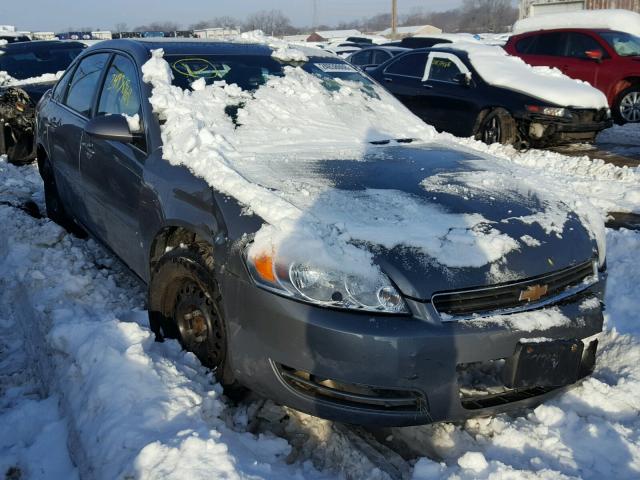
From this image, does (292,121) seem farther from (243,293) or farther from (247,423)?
(247,423)

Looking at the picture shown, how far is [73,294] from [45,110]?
1969mm

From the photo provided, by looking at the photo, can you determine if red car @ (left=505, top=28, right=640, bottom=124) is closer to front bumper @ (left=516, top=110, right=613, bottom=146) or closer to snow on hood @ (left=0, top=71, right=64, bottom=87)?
front bumper @ (left=516, top=110, right=613, bottom=146)

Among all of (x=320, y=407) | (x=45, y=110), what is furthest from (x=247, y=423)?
(x=45, y=110)

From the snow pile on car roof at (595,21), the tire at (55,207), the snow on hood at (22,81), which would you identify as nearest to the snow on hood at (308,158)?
the tire at (55,207)

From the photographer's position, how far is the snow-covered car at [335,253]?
92.2 inches

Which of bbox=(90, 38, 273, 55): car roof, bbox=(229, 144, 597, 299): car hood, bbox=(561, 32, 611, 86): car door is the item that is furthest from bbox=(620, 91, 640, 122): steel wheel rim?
bbox=(229, 144, 597, 299): car hood

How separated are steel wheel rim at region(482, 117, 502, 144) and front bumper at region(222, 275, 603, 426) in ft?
22.0

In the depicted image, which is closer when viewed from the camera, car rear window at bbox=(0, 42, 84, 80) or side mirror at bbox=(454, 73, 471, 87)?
side mirror at bbox=(454, 73, 471, 87)

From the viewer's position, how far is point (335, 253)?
2381 mm

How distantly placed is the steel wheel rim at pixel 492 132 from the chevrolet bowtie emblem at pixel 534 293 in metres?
6.58

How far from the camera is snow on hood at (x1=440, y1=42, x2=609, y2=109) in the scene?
872cm

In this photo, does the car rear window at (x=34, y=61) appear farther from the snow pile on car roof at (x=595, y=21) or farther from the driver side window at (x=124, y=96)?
the snow pile on car roof at (x=595, y=21)

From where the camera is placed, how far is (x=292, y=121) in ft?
12.3

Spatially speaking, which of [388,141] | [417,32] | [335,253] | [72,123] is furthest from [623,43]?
[417,32]
